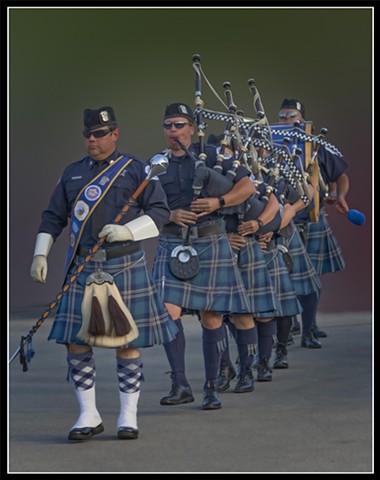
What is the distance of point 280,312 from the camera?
9.62m

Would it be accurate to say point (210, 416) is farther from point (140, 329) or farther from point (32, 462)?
point (32, 462)

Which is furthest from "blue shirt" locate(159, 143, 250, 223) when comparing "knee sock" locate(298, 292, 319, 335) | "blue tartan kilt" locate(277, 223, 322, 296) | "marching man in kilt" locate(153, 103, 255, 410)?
"knee sock" locate(298, 292, 319, 335)

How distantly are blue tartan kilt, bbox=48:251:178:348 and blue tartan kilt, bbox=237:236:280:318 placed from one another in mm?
1733

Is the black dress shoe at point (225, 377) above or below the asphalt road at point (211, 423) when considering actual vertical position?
above

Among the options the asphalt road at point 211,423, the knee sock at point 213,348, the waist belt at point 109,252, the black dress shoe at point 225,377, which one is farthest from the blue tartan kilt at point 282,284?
the waist belt at point 109,252

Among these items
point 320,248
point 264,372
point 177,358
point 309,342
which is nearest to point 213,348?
point 177,358

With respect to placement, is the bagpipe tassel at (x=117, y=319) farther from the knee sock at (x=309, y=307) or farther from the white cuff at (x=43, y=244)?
the knee sock at (x=309, y=307)

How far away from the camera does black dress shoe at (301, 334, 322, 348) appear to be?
36.4 ft

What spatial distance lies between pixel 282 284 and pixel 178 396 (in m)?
1.47

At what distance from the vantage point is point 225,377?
9.22 metres

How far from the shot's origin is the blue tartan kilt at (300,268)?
34.3ft

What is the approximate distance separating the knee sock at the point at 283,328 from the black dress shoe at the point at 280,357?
1.5 inches

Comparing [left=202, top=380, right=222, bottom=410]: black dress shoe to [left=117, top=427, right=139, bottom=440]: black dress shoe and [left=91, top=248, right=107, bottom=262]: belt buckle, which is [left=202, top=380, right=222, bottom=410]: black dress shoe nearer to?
[left=117, top=427, right=139, bottom=440]: black dress shoe

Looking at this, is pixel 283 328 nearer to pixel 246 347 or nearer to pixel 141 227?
pixel 246 347
